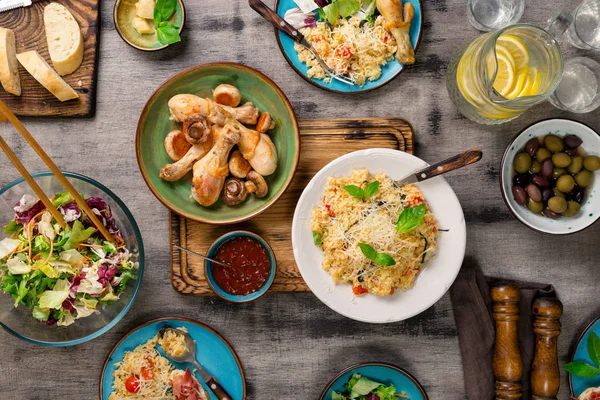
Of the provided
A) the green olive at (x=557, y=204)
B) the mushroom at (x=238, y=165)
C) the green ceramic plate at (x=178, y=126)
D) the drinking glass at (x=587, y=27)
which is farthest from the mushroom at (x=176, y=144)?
the drinking glass at (x=587, y=27)

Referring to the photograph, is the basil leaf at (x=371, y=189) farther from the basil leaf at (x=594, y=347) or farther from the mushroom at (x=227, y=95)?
the basil leaf at (x=594, y=347)

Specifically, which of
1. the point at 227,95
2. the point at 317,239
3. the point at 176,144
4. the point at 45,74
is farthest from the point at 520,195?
the point at 45,74

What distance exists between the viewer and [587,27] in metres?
2.68

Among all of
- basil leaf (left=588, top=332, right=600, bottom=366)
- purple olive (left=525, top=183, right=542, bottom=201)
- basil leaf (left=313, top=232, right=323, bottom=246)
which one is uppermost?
purple olive (left=525, top=183, right=542, bottom=201)

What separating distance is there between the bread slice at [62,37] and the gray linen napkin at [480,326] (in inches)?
84.3

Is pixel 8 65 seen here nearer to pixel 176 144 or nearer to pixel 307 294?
pixel 176 144

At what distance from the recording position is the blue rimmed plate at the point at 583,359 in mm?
2658

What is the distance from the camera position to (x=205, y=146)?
2.46m

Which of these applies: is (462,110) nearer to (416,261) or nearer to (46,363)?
(416,261)

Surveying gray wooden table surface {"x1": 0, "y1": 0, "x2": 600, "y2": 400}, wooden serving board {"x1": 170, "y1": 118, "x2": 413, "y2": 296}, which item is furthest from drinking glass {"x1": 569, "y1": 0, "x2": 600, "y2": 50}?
wooden serving board {"x1": 170, "y1": 118, "x2": 413, "y2": 296}

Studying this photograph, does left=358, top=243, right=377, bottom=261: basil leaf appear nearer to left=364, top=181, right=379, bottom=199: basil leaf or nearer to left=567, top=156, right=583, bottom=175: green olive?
left=364, top=181, right=379, bottom=199: basil leaf

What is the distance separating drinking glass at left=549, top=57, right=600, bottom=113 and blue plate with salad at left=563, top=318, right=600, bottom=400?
1.03 meters

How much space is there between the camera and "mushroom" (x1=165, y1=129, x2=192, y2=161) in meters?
2.47

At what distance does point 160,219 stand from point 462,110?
156 cm
